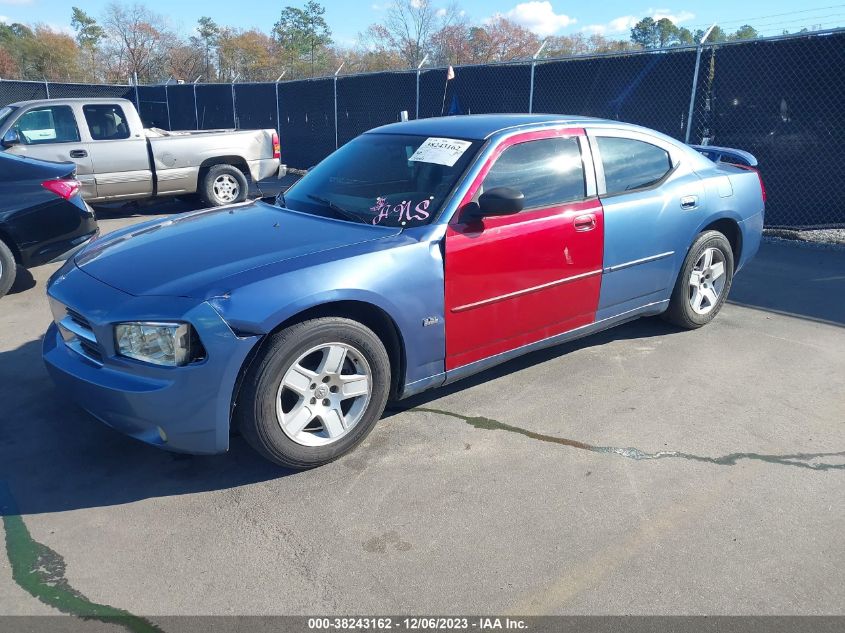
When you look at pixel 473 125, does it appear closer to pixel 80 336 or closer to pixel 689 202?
pixel 689 202

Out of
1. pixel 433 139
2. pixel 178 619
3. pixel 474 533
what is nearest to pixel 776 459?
pixel 474 533

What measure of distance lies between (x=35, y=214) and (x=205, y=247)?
363 cm

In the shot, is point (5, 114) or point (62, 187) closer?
point (62, 187)

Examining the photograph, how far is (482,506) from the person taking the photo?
3.12 meters

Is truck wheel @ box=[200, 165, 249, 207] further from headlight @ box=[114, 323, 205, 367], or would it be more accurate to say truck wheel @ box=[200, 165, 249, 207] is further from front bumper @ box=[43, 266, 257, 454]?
headlight @ box=[114, 323, 205, 367]

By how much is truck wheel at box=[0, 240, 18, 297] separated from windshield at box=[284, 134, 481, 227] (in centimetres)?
317

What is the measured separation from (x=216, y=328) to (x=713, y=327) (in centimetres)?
410

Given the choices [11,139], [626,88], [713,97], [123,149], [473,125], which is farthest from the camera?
[626,88]

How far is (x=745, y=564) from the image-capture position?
2.73 m

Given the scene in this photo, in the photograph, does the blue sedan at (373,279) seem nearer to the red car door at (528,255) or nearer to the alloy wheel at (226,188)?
the red car door at (528,255)

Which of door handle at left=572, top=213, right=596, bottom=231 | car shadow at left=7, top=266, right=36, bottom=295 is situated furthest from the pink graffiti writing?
car shadow at left=7, top=266, right=36, bottom=295

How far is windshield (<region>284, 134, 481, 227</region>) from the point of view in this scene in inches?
151

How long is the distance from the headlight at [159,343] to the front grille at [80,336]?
200 millimetres

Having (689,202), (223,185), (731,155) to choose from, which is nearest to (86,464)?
(689,202)
